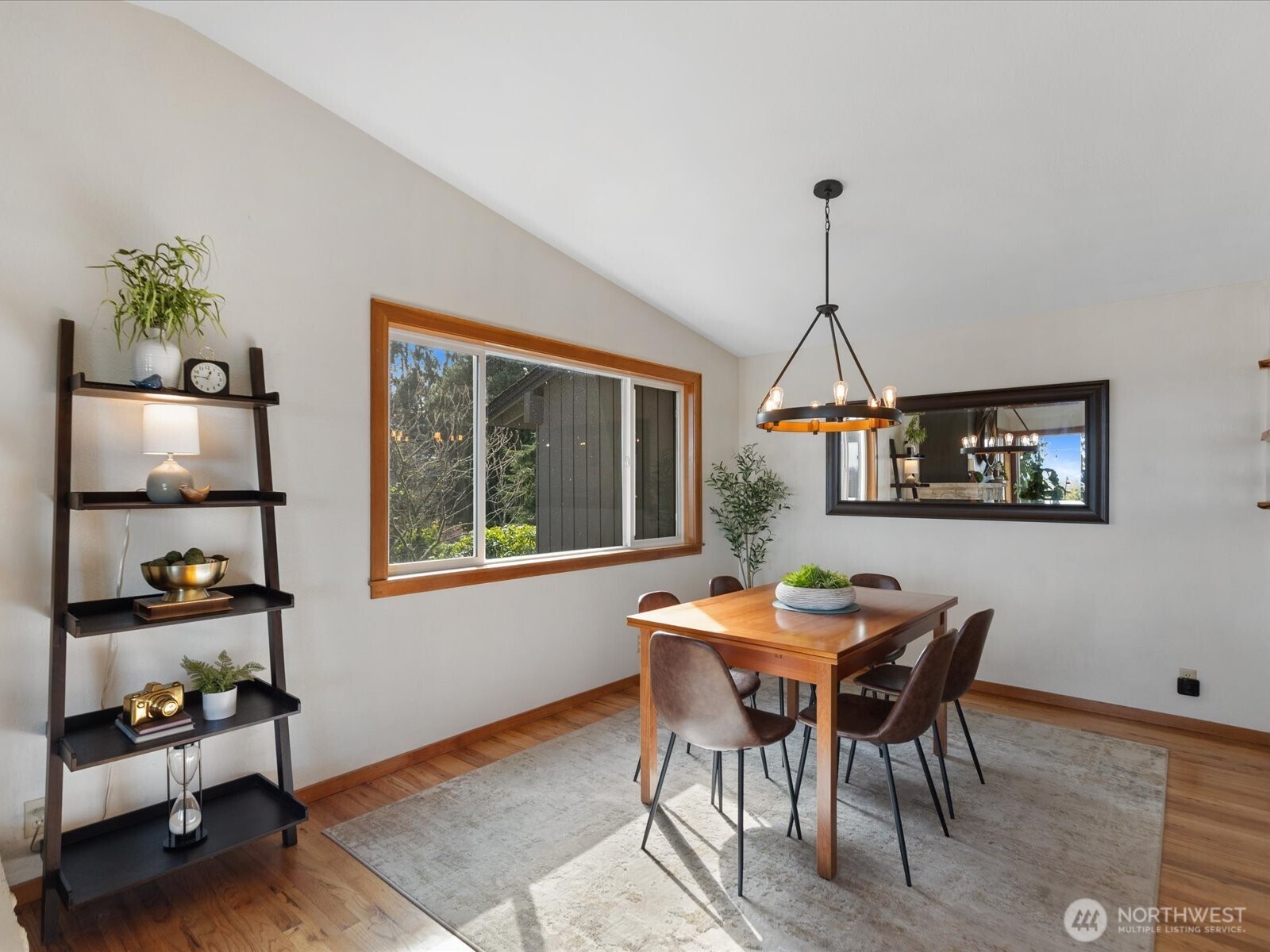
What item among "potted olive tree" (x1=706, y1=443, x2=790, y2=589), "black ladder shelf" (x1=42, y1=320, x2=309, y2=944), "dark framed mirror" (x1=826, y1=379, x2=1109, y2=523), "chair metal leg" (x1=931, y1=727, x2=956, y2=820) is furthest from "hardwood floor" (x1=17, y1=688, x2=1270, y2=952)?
"potted olive tree" (x1=706, y1=443, x2=790, y2=589)

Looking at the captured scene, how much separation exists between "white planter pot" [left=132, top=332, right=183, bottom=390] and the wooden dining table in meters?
1.93

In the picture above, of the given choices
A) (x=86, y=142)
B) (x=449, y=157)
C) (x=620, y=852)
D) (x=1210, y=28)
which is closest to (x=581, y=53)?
(x=449, y=157)

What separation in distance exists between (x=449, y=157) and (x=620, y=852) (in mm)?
3115

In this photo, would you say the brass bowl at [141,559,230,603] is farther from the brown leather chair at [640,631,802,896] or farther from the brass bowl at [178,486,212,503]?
the brown leather chair at [640,631,802,896]

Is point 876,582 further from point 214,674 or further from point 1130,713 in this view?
point 214,674

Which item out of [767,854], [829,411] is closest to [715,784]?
[767,854]

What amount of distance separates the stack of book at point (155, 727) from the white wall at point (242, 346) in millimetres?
259

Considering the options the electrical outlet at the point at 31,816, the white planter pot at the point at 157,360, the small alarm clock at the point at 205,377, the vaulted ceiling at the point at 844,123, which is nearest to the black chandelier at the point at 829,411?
the vaulted ceiling at the point at 844,123

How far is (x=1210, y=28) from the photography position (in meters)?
2.14

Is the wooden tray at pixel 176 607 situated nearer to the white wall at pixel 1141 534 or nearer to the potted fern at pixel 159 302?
the potted fern at pixel 159 302

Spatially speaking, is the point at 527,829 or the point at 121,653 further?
the point at 527,829

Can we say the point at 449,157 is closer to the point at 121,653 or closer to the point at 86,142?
the point at 86,142

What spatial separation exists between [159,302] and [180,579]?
946 mm

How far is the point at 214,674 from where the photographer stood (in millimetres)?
2441
